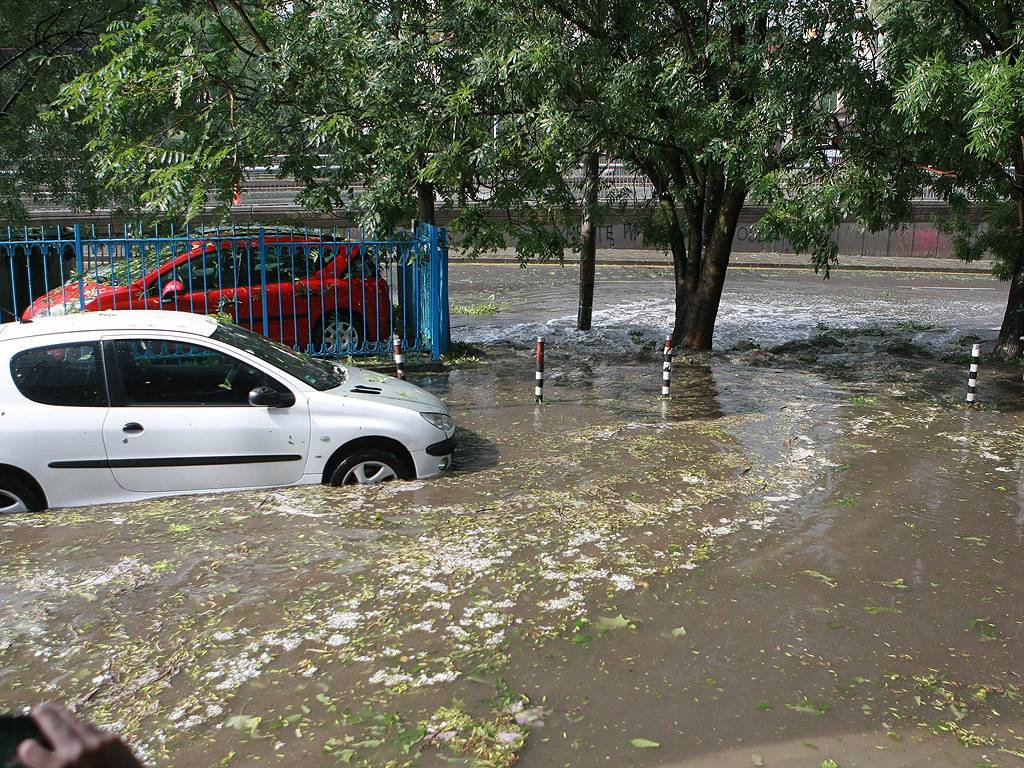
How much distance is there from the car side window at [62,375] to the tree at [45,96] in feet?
36.4

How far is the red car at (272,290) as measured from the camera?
36.5ft

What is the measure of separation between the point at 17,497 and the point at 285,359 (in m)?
2.13

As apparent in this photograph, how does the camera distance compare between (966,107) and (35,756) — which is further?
(966,107)

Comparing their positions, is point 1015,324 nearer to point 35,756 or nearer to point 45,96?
point 35,756

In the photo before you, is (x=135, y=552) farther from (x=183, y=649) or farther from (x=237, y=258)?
(x=237, y=258)

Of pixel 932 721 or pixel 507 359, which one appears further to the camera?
pixel 507 359

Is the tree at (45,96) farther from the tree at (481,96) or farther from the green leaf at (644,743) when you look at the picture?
the green leaf at (644,743)

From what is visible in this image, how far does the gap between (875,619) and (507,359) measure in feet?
28.9

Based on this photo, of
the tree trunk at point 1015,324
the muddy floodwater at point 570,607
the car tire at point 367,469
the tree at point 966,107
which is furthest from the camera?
the tree trunk at point 1015,324

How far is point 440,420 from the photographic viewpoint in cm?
730

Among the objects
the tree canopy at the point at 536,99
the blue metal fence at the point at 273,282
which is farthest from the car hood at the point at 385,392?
the tree canopy at the point at 536,99

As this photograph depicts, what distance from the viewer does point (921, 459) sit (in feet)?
27.2

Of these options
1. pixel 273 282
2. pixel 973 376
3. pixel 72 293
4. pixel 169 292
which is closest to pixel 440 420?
pixel 169 292

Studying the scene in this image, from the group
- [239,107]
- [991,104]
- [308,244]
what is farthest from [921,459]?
[239,107]
